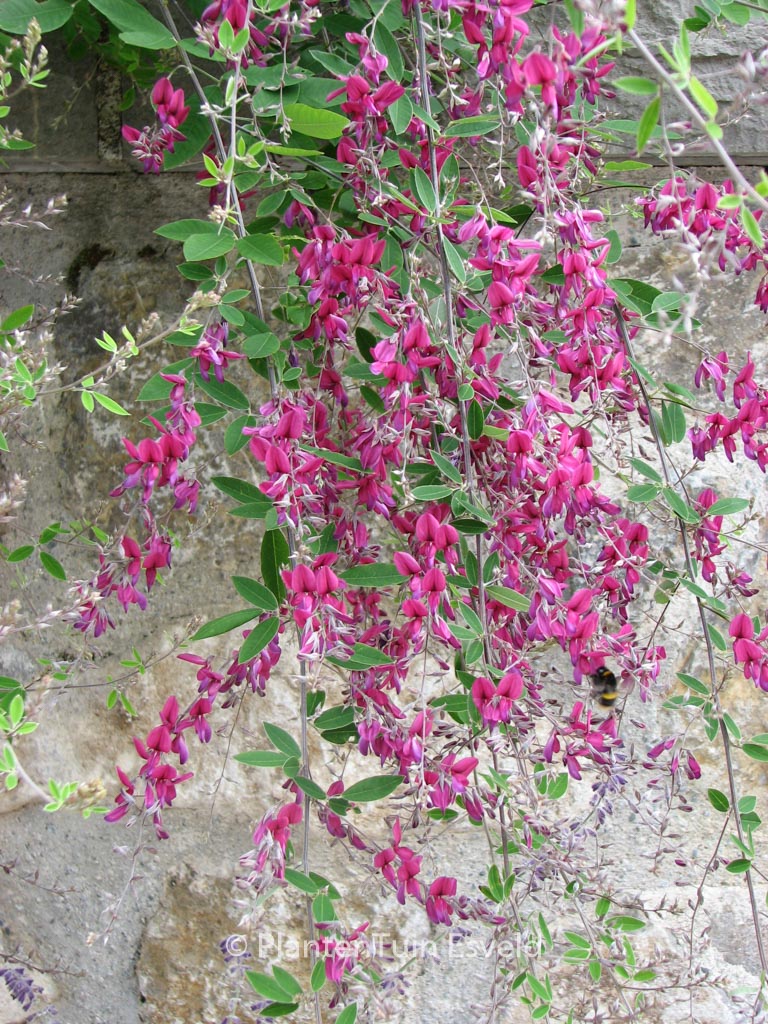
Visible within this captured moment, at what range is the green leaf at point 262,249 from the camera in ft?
2.92

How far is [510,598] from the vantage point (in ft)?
2.92

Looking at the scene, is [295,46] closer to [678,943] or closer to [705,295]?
[705,295]

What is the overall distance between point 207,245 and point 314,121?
Result: 164mm

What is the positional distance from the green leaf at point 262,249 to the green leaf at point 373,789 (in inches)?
19.7

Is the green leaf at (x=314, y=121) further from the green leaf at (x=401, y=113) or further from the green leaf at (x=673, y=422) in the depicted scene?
the green leaf at (x=673, y=422)

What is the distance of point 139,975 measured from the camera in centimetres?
125

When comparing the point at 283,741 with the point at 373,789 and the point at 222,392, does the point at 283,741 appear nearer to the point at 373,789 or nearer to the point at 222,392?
the point at 373,789

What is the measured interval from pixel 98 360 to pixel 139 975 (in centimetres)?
83

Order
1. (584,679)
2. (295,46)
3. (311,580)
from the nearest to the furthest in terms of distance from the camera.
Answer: (311,580) → (295,46) → (584,679)

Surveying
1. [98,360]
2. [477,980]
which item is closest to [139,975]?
[477,980]

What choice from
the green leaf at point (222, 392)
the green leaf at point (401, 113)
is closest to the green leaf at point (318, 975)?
the green leaf at point (222, 392)

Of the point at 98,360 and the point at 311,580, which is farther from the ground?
the point at 311,580

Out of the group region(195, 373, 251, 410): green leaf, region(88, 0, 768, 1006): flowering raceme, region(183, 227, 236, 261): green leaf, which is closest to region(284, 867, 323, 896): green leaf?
region(88, 0, 768, 1006): flowering raceme

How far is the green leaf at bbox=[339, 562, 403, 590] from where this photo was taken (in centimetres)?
87
